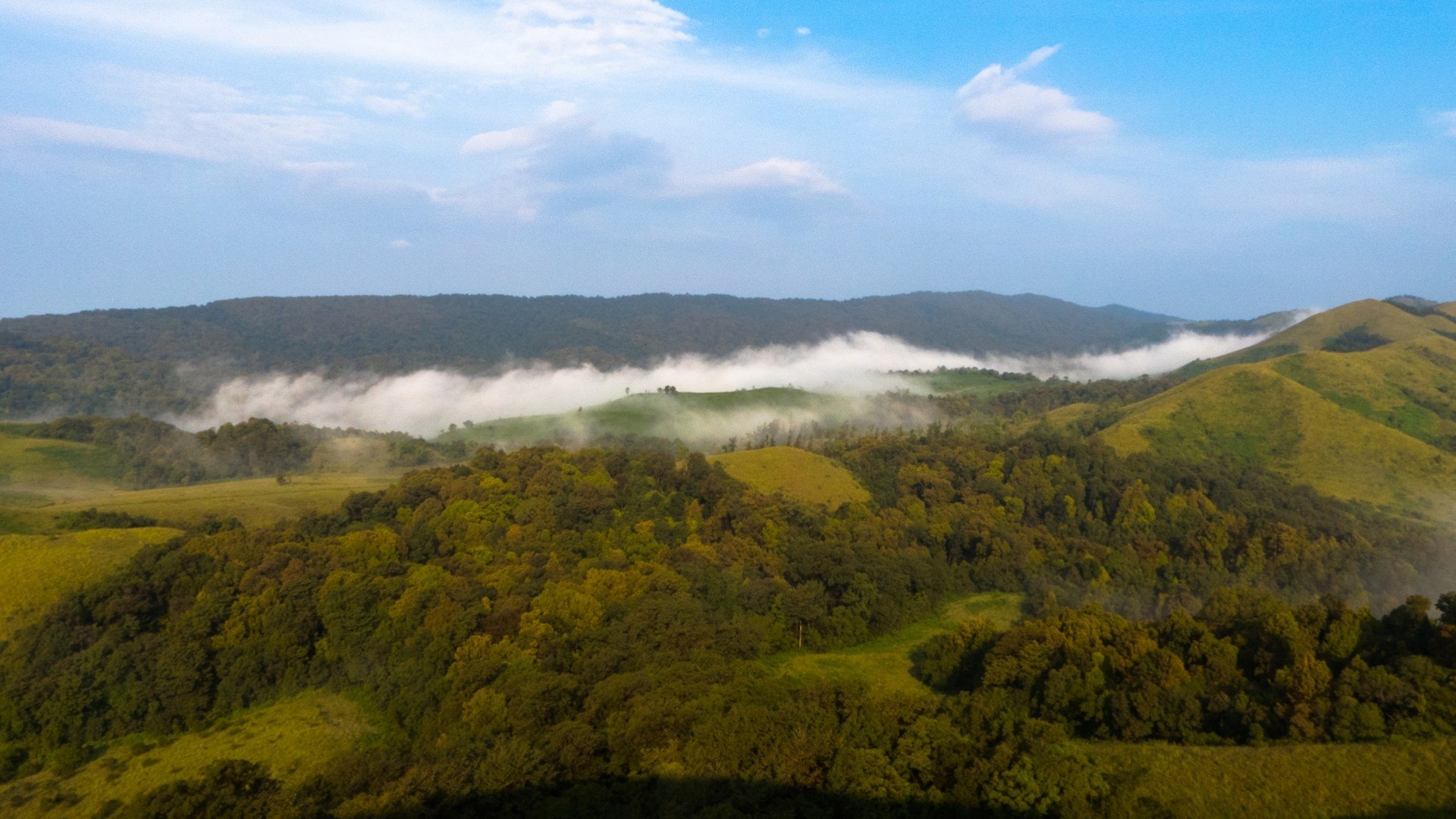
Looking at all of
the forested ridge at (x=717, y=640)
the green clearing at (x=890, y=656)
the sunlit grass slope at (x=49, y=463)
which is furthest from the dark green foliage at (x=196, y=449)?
the green clearing at (x=890, y=656)

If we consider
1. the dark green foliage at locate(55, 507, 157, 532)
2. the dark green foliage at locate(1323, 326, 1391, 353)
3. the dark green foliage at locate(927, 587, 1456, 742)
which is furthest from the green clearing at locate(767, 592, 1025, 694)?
the dark green foliage at locate(1323, 326, 1391, 353)

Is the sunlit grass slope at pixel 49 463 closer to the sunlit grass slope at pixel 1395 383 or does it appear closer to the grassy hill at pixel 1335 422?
the grassy hill at pixel 1335 422

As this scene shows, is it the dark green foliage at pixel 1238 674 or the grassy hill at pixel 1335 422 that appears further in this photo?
the grassy hill at pixel 1335 422

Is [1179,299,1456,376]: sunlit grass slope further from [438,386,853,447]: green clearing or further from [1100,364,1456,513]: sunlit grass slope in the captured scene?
[438,386,853,447]: green clearing

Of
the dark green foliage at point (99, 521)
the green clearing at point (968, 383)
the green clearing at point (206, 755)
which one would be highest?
the green clearing at point (968, 383)

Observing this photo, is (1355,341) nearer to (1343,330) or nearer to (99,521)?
(1343,330)

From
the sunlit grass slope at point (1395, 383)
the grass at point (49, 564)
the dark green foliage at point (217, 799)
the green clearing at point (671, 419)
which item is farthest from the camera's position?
the green clearing at point (671, 419)

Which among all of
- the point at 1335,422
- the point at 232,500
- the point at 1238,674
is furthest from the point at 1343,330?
the point at 232,500
